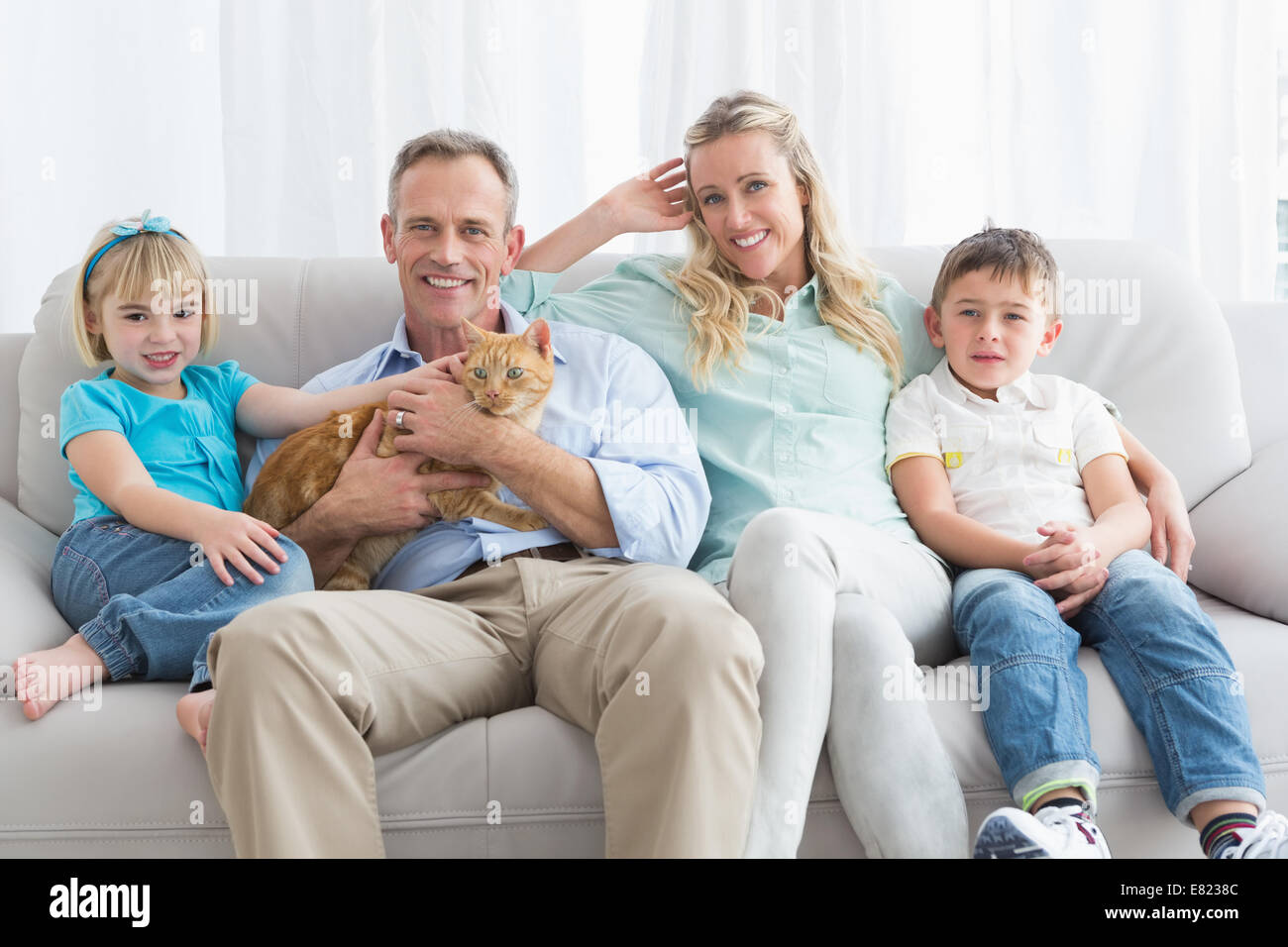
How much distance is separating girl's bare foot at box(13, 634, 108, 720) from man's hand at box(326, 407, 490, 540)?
0.39m

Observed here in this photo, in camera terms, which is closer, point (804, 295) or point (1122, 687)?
point (1122, 687)

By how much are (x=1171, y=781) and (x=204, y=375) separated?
1628 mm

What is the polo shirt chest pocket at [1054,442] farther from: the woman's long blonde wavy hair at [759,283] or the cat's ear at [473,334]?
the cat's ear at [473,334]

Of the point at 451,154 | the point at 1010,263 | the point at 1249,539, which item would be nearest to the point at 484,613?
the point at 451,154

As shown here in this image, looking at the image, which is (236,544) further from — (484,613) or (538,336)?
(538,336)

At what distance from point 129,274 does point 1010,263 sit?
58.2 inches

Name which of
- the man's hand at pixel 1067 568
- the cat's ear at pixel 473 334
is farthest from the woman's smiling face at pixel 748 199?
the man's hand at pixel 1067 568

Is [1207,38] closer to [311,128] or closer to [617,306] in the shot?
[617,306]

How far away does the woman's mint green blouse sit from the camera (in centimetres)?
176

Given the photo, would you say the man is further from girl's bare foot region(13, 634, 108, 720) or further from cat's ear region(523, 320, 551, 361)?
girl's bare foot region(13, 634, 108, 720)

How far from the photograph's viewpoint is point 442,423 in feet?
5.30

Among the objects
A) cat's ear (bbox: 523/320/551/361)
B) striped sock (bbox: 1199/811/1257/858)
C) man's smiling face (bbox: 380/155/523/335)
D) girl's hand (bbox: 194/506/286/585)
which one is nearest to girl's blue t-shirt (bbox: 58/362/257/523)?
girl's hand (bbox: 194/506/286/585)

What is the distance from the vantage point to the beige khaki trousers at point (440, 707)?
115 centimetres

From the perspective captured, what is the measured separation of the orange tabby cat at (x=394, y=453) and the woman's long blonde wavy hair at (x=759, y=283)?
1.02 feet
